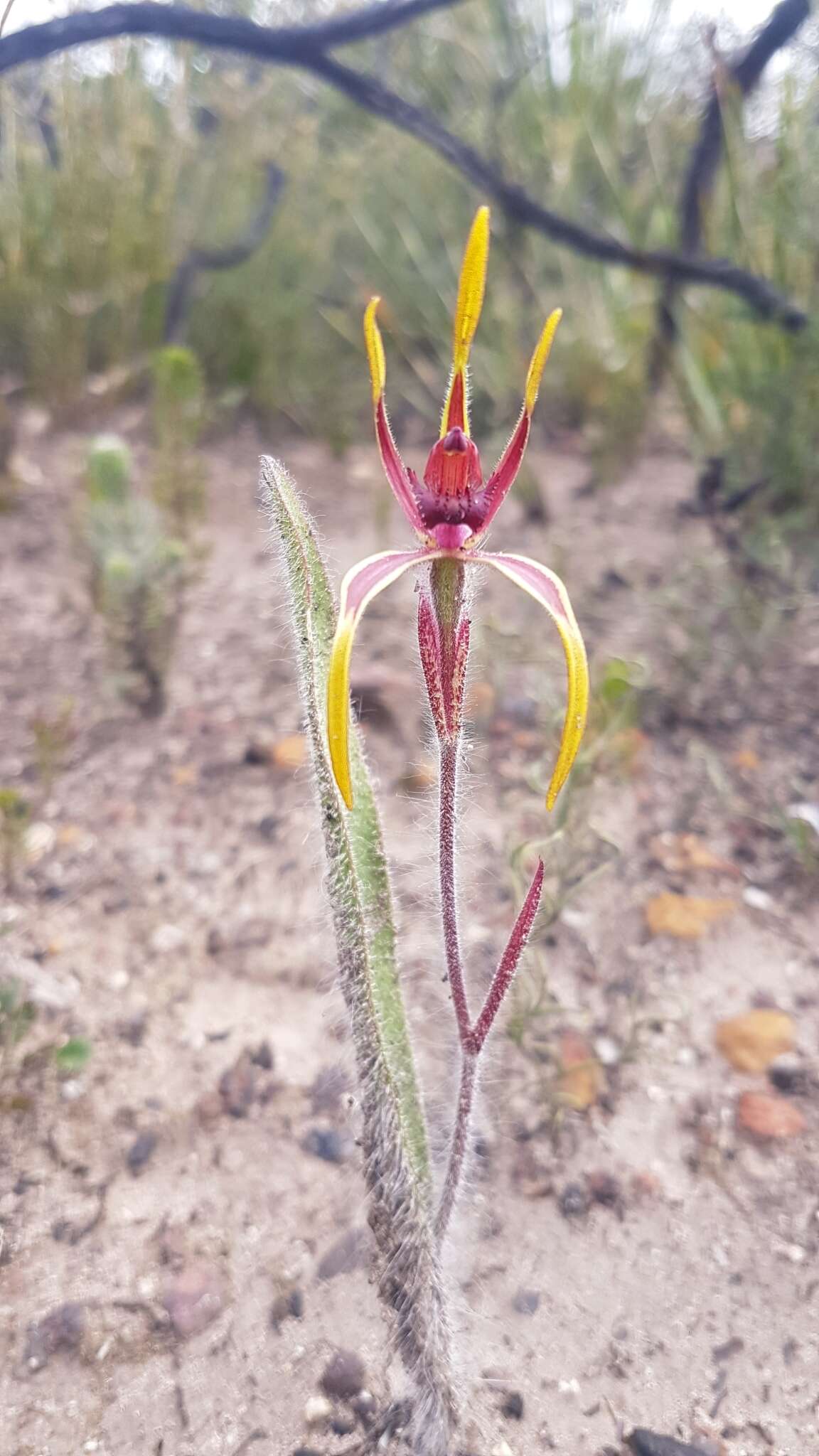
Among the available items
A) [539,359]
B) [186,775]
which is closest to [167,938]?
[186,775]

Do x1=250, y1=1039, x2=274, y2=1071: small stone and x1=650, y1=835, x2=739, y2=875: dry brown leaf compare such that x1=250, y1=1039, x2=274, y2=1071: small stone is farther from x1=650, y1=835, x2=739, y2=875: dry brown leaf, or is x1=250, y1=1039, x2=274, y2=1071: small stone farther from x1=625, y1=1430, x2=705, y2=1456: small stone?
x1=650, y1=835, x2=739, y2=875: dry brown leaf

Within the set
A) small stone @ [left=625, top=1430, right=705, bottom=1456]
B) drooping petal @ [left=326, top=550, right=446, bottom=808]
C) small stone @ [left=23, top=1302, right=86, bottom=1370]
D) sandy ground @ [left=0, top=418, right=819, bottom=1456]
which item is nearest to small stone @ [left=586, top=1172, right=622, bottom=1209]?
sandy ground @ [left=0, top=418, right=819, bottom=1456]

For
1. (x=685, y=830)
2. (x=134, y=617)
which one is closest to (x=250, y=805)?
(x=134, y=617)

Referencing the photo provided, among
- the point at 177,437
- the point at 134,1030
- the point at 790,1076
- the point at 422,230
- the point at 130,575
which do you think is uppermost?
the point at 422,230

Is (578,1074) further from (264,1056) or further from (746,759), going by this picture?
(746,759)

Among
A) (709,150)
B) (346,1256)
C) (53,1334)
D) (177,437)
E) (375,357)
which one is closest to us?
(375,357)

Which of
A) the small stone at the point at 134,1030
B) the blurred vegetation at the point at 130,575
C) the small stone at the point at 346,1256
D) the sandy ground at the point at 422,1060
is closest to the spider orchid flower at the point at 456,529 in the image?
the sandy ground at the point at 422,1060

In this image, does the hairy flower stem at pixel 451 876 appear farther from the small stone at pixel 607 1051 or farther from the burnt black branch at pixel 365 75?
the burnt black branch at pixel 365 75
